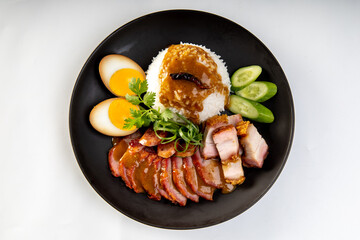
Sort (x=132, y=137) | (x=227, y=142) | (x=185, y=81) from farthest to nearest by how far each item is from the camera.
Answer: (x=132, y=137) < (x=227, y=142) < (x=185, y=81)

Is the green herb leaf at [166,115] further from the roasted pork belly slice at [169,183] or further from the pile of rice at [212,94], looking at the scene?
the roasted pork belly slice at [169,183]

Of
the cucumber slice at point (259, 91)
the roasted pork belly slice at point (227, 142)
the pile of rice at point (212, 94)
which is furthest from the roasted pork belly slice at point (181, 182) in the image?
the cucumber slice at point (259, 91)

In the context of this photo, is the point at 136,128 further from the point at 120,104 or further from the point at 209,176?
the point at 209,176

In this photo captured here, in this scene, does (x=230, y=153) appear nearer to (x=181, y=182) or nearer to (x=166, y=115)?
(x=181, y=182)

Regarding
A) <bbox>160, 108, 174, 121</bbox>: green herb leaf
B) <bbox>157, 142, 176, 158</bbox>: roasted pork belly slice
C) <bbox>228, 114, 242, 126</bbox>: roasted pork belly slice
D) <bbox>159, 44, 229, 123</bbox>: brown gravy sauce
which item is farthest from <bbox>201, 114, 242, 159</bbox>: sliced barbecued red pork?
<bbox>160, 108, 174, 121</bbox>: green herb leaf

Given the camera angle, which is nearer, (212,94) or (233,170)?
(233,170)

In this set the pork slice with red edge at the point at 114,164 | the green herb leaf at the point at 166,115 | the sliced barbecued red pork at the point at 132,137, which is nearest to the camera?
the green herb leaf at the point at 166,115
